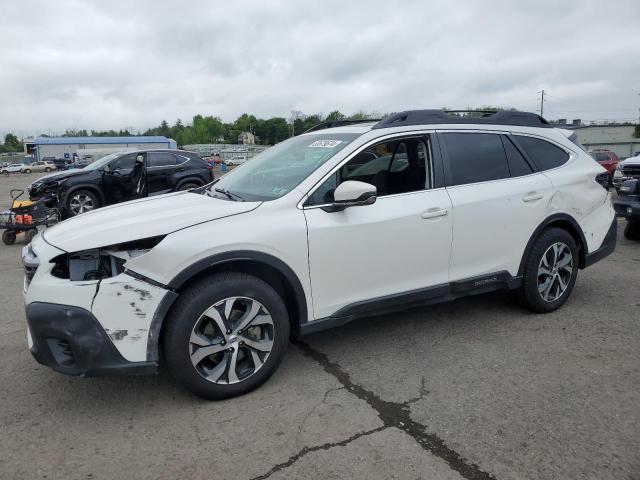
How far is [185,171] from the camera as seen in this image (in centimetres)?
1252

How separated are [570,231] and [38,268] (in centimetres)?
434

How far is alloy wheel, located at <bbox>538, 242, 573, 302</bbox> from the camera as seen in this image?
452cm

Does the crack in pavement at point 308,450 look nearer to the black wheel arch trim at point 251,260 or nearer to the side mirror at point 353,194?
the black wheel arch trim at point 251,260

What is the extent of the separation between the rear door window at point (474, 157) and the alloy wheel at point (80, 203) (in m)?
9.90

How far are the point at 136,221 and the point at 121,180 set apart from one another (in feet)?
30.9

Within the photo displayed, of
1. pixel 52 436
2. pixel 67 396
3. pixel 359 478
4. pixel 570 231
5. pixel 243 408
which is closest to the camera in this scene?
pixel 359 478

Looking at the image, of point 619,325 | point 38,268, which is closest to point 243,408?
point 38,268

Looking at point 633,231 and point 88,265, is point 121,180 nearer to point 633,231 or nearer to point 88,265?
point 88,265

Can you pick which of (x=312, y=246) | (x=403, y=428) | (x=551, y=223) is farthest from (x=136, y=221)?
(x=551, y=223)

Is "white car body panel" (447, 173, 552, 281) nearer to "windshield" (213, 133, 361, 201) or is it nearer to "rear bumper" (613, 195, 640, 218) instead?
"windshield" (213, 133, 361, 201)

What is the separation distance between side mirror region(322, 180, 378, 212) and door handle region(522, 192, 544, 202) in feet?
5.36

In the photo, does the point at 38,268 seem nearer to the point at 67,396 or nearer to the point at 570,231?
the point at 67,396

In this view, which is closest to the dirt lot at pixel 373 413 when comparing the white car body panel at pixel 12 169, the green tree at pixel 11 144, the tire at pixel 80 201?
the tire at pixel 80 201

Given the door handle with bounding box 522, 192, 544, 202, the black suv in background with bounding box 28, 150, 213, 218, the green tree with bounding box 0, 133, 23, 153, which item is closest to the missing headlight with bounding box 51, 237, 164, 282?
the door handle with bounding box 522, 192, 544, 202
